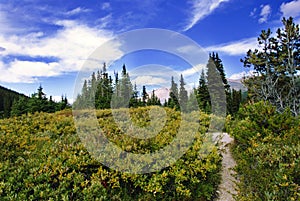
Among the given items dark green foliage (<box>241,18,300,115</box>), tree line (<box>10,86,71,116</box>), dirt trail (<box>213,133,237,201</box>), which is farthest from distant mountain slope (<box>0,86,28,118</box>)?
dirt trail (<box>213,133,237,201</box>)

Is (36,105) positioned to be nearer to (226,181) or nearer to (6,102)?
(226,181)

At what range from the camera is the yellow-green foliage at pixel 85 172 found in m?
3.21

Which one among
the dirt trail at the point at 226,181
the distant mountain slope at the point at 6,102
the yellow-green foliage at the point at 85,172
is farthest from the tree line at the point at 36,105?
the yellow-green foliage at the point at 85,172

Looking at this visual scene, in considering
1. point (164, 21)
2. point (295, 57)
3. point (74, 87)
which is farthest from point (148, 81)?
point (295, 57)

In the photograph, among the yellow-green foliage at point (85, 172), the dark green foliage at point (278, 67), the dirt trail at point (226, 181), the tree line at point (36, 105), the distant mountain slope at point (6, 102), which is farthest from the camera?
the distant mountain slope at point (6, 102)

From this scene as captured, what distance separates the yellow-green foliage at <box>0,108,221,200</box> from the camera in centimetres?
321

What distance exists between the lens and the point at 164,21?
7.85 m

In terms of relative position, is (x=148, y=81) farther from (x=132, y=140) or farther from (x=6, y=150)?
(x=6, y=150)

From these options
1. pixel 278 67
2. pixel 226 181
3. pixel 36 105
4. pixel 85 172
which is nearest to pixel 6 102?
pixel 36 105

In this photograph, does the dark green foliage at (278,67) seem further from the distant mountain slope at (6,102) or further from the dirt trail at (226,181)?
the distant mountain slope at (6,102)

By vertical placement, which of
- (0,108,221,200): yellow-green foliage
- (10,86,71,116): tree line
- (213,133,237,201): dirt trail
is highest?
(10,86,71,116): tree line

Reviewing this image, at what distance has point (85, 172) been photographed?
3.85 meters

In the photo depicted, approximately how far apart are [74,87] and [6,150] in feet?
6.63

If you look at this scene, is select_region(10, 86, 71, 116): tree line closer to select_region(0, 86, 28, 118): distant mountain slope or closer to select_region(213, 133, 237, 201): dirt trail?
select_region(0, 86, 28, 118): distant mountain slope
